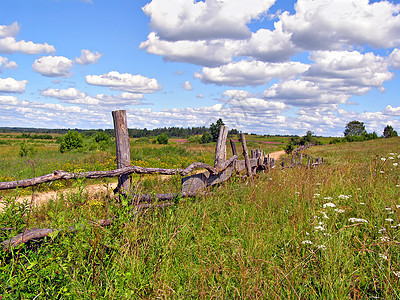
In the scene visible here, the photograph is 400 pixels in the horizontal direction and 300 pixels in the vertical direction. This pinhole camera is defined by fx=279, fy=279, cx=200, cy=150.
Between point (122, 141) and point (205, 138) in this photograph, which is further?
point (205, 138)

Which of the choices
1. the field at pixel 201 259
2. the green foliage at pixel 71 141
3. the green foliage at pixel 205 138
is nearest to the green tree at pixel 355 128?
the green foliage at pixel 205 138

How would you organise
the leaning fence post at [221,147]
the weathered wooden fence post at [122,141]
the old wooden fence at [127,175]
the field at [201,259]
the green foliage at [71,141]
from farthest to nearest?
1. the green foliage at [71,141]
2. the leaning fence post at [221,147]
3. the weathered wooden fence post at [122,141]
4. the old wooden fence at [127,175]
5. the field at [201,259]

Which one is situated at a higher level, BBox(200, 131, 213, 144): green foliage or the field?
BBox(200, 131, 213, 144): green foliage

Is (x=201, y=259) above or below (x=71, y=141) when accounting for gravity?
below

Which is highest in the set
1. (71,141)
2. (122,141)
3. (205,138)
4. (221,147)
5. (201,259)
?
(205,138)

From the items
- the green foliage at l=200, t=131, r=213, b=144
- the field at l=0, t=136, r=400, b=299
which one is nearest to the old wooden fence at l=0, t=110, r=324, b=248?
the field at l=0, t=136, r=400, b=299

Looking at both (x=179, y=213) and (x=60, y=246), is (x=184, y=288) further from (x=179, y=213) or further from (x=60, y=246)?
(x=179, y=213)

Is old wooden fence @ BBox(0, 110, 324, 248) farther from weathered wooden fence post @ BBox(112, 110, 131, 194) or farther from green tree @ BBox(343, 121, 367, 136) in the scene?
green tree @ BBox(343, 121, 367, 136)

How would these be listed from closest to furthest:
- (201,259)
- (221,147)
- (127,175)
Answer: (201,259) < (127,175) < (221,147)

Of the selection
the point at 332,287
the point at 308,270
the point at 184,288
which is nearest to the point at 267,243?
the point at 308,270

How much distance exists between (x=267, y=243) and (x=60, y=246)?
89.5 inches

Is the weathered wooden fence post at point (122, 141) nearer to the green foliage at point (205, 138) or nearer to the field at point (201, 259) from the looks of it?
the field at point (201, 259)

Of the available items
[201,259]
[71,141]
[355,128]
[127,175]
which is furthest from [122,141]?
[355,128]

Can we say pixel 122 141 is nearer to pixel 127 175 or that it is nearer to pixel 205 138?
pixel 127 175
